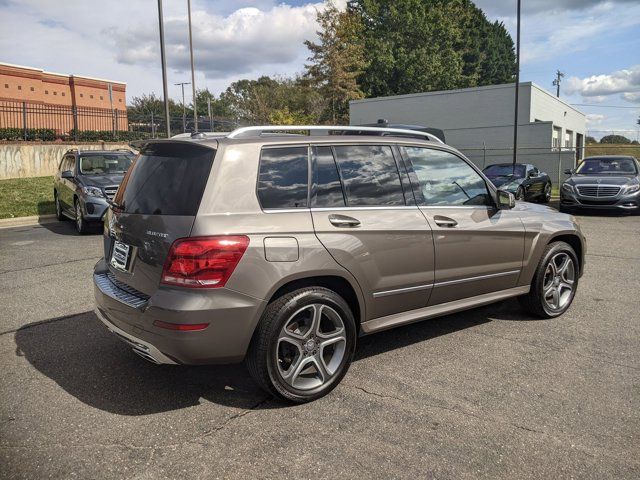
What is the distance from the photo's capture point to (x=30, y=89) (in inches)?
1398

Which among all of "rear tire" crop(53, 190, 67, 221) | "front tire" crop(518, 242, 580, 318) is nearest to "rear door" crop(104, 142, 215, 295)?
"front tire" crop(518, 242, 580, 318)

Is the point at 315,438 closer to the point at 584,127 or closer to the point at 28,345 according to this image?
the point at 28,345

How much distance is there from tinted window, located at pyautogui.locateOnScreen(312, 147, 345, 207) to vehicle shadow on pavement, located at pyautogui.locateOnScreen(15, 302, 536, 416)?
132 centimetres

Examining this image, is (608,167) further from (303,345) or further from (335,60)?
(335,60)

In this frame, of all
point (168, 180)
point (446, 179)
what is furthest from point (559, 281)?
point (168, 180)

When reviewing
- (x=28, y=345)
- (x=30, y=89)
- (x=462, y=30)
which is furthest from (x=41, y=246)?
(x=462, y=30)

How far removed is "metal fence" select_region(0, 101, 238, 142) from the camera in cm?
2080

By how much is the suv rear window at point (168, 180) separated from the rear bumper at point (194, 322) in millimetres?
517

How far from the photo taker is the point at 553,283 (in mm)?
5047

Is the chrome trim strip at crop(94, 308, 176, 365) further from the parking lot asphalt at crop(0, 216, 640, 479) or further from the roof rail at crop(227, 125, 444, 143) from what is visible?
the roof rail at crop(227, 125, 444, 143)

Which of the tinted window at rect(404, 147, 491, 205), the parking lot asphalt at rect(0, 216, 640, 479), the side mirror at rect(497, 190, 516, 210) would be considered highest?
the tinted window at rect(404, 147, 491, 205)

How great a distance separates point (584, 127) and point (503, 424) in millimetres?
48748

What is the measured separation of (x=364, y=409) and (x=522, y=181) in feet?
48.9

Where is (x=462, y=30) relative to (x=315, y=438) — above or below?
above
